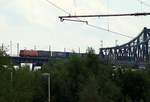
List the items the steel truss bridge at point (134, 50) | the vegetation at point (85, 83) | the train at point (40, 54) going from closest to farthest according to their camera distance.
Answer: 1. the vegetation at point (85, 83)
2. the train at point (40, 54)
3. the steel truss bridge at point (134, 50)

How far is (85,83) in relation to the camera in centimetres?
5888

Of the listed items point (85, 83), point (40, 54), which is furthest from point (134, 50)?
point (85, 83)

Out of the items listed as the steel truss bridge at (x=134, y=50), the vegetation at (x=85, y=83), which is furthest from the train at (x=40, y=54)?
the vegetation at (x=85, y=83)

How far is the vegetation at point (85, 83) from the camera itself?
181 ft

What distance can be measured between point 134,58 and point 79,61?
11648cm

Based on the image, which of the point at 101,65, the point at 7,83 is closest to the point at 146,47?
the point at 101,65

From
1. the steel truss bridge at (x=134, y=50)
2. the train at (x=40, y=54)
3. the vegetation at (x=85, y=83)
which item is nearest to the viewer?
the vegetation at (x=85, y=83)

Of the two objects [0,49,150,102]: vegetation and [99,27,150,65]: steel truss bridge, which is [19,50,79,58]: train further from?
[0,49,150,102]: vegetation

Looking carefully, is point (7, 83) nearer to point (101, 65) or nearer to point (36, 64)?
point (101, 65)

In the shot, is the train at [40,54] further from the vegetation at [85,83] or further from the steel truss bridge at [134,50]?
the vegetation at [85,83]

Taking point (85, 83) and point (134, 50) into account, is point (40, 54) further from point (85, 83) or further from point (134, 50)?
point (85, 83)

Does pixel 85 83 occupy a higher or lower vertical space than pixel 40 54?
lower

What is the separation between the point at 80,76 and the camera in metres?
63.3

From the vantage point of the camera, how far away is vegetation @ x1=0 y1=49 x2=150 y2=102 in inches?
2176
